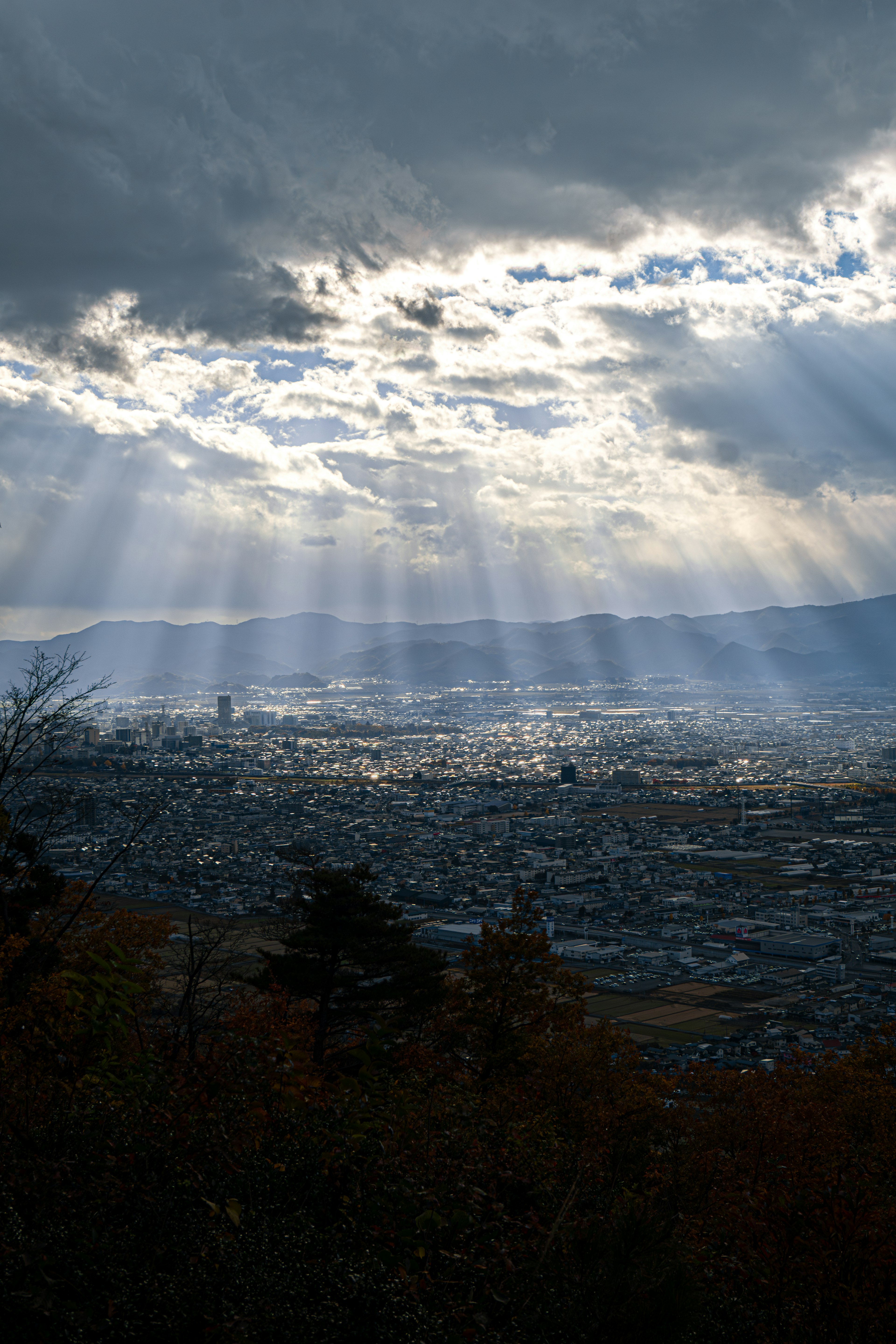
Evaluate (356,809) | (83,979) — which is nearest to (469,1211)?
(83,979)

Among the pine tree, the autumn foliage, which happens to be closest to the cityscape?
the pine tree

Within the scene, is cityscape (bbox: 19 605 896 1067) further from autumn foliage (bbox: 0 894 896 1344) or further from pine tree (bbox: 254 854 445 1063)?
autumn foliage (bbox: 0 894 896 1344)

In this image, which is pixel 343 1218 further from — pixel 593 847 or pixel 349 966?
pixel 593 847

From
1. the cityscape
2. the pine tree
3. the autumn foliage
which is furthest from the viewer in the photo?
the cityscape

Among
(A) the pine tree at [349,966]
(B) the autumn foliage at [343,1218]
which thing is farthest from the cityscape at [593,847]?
(B) the autumn foliage at [343,1218]

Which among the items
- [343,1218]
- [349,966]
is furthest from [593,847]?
[343,1218]

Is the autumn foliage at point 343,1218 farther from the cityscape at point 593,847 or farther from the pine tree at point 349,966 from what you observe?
the pine tree at point 349,966

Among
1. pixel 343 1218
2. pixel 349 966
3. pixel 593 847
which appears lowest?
pixel 593 847
